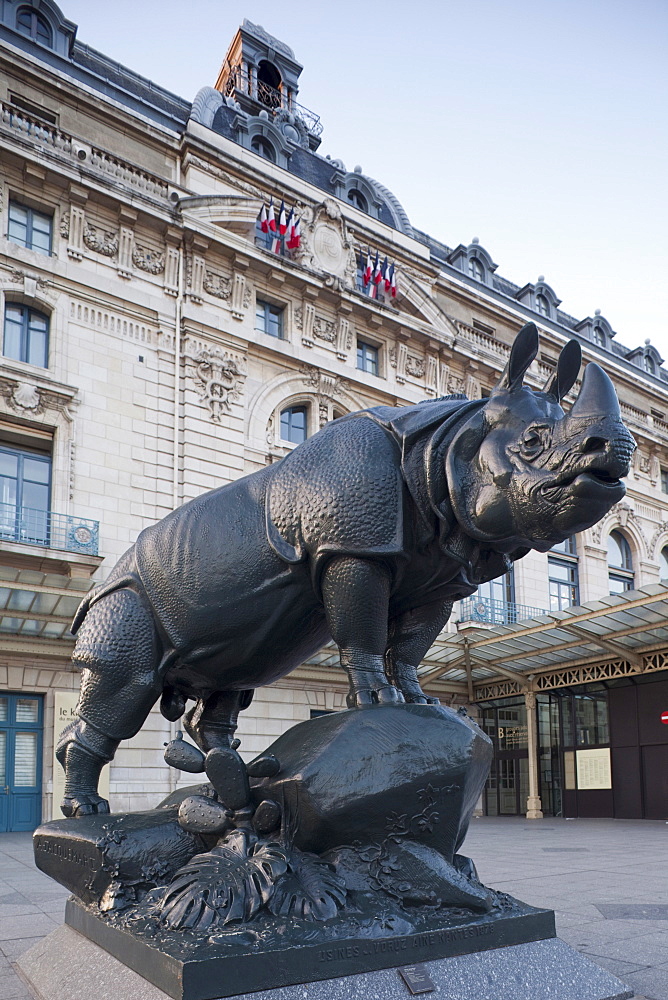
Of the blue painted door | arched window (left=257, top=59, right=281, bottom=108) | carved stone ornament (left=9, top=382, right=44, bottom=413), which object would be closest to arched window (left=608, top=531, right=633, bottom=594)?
arched window (left=257, top=59, right=281, bottom=108)

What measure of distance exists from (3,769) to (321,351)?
42.3ft

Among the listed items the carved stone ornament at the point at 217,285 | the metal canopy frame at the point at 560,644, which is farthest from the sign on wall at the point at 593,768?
the carved stone ornament at the point at 217,285

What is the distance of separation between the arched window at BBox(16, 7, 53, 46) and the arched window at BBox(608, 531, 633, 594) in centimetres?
2326

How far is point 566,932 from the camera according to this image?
427 cm

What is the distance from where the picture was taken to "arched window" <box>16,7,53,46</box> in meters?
20.2

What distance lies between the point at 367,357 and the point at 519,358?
2153 centimetres

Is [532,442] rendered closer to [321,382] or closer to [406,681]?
[406,681]

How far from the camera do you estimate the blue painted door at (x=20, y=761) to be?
15609 millimetres

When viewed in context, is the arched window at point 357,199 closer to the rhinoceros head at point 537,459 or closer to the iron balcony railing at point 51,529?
the iron balcony railing at point 51,529

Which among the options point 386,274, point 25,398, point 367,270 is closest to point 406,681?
point 25,398

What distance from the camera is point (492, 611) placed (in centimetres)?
2377

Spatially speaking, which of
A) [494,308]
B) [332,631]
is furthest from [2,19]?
[332,631]

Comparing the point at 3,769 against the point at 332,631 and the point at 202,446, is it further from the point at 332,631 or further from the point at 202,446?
the point at 332,631

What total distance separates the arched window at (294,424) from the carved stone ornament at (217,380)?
1.89m
